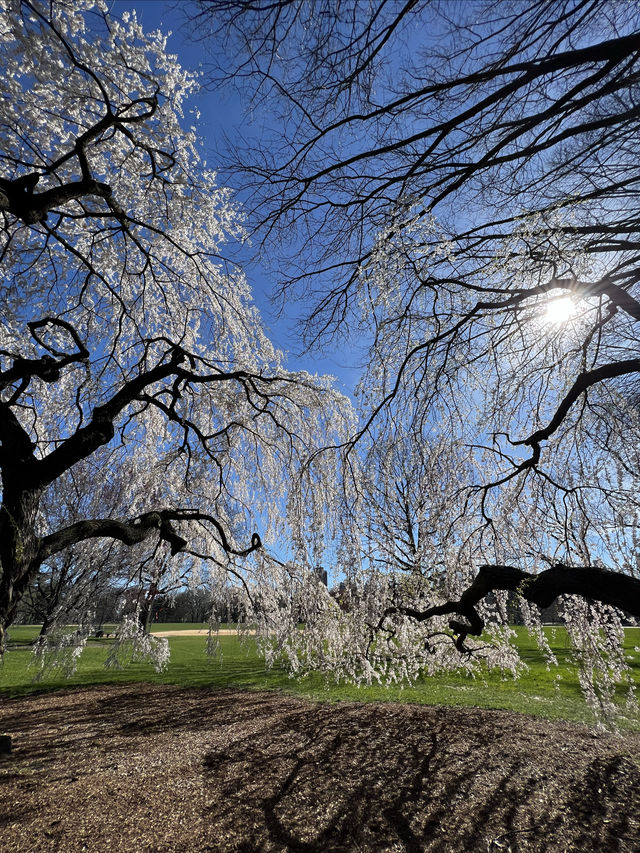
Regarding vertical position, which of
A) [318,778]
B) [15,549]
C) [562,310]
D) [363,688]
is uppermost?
[562,310]

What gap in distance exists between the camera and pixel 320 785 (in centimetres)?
386

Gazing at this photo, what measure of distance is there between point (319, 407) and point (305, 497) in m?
1.74

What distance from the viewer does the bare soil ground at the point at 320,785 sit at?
9.79 feet

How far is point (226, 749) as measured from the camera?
4.96 m

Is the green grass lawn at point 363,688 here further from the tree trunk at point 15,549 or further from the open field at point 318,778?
the tree trunk at point 15,549

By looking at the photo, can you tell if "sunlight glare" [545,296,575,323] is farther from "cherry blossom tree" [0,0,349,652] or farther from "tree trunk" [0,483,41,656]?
"tree trunk" [0,483,41,656]

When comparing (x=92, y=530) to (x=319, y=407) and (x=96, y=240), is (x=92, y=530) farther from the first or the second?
(x=96, y=240)

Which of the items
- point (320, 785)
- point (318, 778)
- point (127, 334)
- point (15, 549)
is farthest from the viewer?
point (127, 334)

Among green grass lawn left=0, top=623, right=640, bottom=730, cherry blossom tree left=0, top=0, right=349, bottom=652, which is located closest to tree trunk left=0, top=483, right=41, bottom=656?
cherry blossom tree left=0, top=0, right=349, bottom=652

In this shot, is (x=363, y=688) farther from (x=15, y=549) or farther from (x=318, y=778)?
(x=15, y=549)

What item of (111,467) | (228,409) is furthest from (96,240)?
(111,467)

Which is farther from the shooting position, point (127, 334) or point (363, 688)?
point (363, 688)

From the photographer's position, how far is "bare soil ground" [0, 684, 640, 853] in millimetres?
2984

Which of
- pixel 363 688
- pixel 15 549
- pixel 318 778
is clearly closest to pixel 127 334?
pixel 15 549
